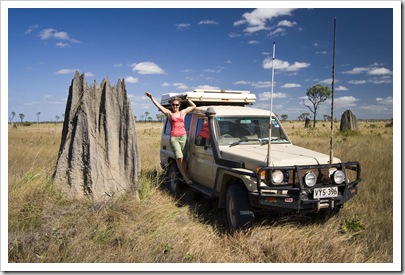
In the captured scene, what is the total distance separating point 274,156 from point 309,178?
2.11 feet

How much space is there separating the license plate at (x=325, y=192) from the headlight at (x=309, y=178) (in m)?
0.11

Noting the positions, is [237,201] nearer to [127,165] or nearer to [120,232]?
[120,232]

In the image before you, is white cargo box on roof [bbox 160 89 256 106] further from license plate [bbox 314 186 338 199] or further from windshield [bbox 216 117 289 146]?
license plate [bbox 314 186 338 199]

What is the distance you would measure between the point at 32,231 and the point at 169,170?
12.7ft

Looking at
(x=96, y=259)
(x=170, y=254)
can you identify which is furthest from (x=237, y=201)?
(x=96, y=259)

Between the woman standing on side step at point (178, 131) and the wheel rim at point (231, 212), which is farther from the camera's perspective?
the woman standing on side step at point (178, 131)

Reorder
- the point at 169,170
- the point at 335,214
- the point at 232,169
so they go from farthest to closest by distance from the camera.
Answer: the point at 169,170 < the point at 335,214 < the point at 232,169

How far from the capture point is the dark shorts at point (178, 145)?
750 cm

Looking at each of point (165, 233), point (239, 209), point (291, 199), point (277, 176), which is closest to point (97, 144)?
point (165, 233)

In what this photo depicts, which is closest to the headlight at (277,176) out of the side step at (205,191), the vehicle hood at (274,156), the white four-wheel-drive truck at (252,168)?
the white four-wheel-drive truck at (252,168)

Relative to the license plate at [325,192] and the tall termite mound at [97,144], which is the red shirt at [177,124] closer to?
the tall termite mound at [97,144]

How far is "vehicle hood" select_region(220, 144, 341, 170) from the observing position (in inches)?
210

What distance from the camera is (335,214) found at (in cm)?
607

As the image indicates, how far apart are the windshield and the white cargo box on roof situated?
1.24 m
